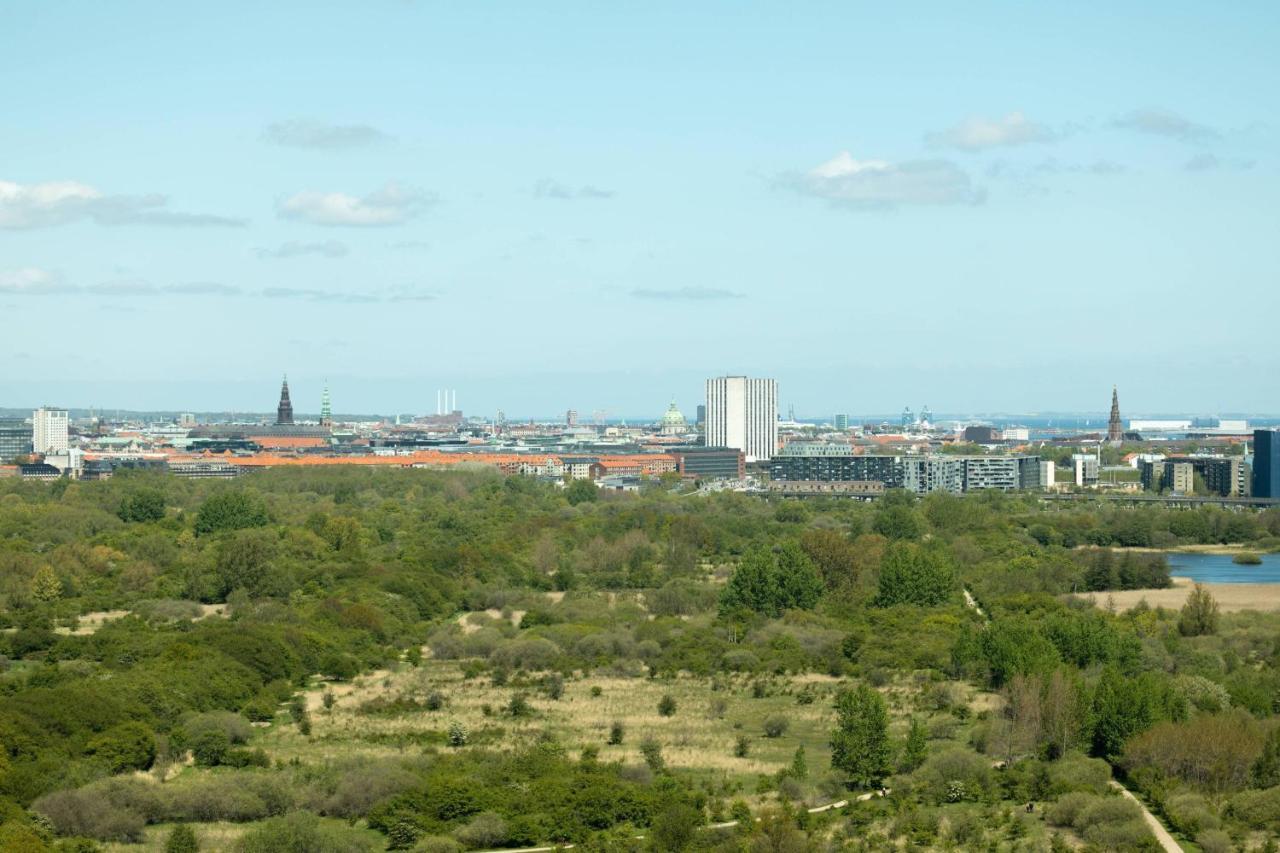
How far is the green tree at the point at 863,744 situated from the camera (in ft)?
114

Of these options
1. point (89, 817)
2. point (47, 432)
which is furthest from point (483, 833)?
point (47, 432)

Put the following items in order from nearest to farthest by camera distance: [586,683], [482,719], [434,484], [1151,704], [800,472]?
[1151,704] < [482,719] < [586,683] < [434,484] < [800,472]

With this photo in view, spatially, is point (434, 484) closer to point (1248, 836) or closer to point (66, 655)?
point (66, 655)

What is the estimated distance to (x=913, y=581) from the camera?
6356 centimetres

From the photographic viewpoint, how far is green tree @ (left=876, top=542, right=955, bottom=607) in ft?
208

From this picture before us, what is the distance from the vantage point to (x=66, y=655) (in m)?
49.7

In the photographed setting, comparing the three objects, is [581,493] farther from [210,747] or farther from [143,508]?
[210,747]

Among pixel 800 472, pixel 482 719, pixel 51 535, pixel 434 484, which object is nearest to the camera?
pixel 482 719

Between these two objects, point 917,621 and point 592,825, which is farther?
point 917,621

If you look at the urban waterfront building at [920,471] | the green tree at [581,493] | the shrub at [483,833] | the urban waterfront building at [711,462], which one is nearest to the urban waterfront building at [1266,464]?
the urban waterfront building at [920,471]

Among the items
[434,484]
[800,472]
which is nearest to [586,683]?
[434,484]

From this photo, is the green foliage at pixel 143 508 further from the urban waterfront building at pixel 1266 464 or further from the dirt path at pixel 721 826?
the urban waterfront building at pixel 1266 464

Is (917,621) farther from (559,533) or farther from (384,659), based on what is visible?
(559,533)

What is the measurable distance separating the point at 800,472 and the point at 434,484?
39.2m
